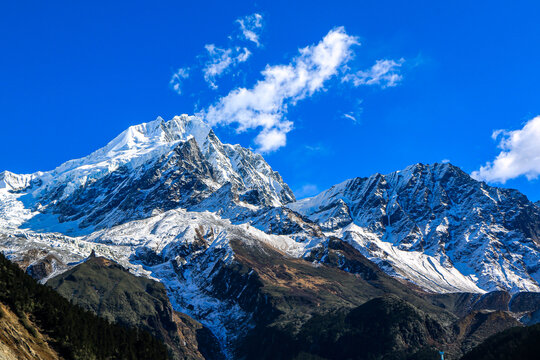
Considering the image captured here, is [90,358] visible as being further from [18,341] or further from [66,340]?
[18,341]

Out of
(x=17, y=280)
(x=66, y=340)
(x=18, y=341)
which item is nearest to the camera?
(x=18, y=341)

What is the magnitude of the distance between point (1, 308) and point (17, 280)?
23426mm

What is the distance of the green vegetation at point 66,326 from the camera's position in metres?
108

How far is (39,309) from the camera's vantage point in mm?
115062

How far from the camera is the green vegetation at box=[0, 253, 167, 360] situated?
355 ft

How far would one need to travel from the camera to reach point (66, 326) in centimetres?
11406

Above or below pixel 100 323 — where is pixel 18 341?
below

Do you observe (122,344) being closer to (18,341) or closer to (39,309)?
(39,309)

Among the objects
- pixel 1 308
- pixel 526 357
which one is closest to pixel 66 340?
pixel 1 308

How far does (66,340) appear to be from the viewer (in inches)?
4296

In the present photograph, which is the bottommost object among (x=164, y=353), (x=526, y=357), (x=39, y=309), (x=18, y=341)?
(x=18, y=341)

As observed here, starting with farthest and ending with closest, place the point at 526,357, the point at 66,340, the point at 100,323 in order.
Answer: the point at 526,357
the point at 100,323
the point at 66,340

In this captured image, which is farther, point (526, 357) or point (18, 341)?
point (526, 357)

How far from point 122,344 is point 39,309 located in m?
27.8
